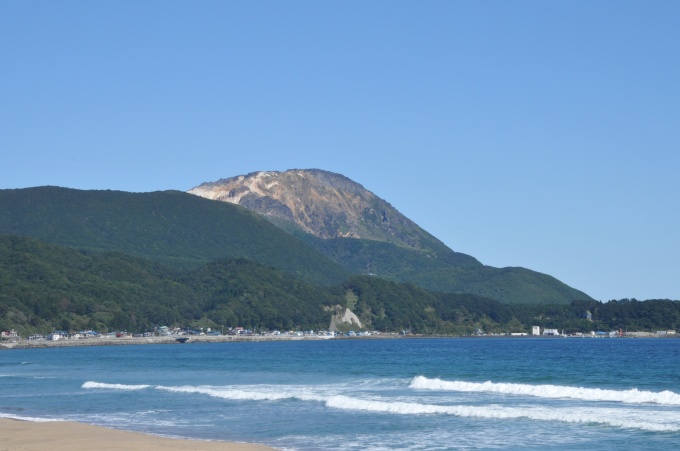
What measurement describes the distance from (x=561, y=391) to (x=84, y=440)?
28858 mm

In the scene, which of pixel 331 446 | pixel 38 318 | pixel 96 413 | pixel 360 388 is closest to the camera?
pixel 331 446

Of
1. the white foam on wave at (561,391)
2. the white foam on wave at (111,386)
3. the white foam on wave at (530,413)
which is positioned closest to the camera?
the white foam on wave at (530,413)

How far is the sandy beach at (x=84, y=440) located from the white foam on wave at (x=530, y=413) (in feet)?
42.6

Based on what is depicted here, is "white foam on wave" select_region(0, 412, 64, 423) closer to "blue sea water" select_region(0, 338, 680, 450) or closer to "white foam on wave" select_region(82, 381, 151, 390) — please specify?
"blue sea water" select_region(0, 338, 680, 450)

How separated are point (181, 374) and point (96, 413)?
33228mm

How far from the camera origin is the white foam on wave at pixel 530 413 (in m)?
40.9

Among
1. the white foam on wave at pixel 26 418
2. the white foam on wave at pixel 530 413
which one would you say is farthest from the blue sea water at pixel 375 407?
the white foam on wave at pixel 26 418

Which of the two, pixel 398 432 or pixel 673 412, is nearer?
pixel 398 432

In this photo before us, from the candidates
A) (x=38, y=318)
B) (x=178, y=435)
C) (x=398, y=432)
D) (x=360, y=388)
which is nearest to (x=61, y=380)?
(x=360, y=388)

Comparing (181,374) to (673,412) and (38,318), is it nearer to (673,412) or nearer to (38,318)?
(673,412)

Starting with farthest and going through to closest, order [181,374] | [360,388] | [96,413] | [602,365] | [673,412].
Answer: [602,365] < [181,374] < [360,388] < [96,413] < [673,412]

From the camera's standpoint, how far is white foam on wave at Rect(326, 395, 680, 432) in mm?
40906

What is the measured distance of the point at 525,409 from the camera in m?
47.2

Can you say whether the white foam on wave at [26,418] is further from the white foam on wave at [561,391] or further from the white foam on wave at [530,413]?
the white foam on wave at [561,391]
